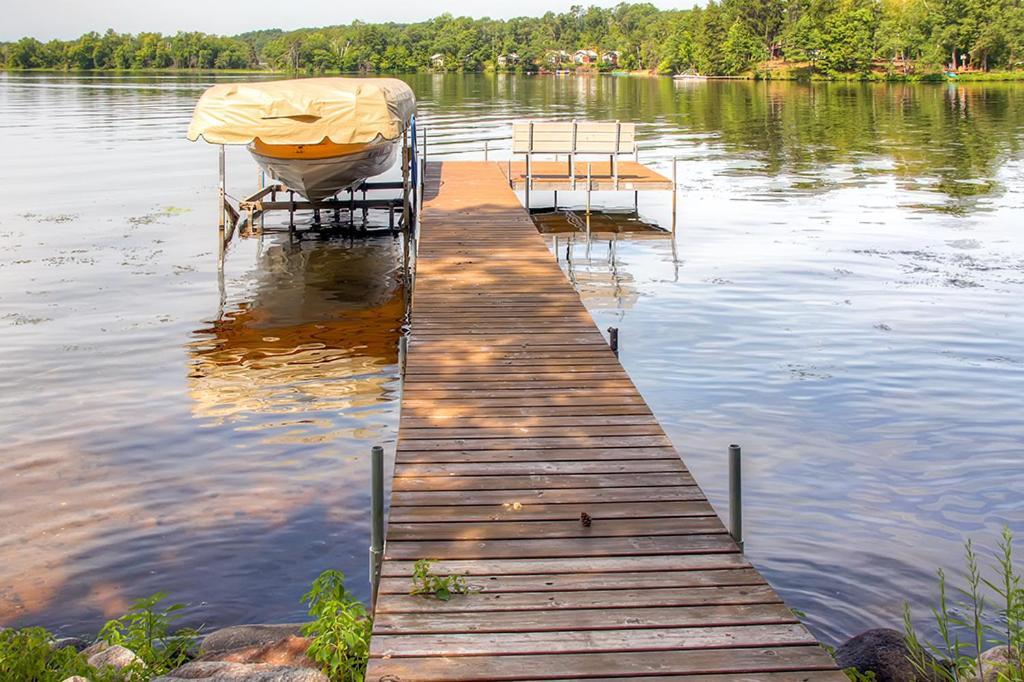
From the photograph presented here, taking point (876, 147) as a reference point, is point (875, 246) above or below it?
below

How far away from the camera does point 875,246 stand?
18.1 meters

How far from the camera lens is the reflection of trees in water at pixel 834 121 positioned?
97.8 feet

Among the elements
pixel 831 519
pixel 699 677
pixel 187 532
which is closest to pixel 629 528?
pixel 699 677

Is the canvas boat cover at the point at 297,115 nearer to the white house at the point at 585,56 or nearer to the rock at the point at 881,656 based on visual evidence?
the rock at the point at 881,656

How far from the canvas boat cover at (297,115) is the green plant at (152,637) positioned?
31.9 ft

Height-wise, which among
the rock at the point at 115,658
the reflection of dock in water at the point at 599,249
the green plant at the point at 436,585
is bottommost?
the rock at the point at 115,658

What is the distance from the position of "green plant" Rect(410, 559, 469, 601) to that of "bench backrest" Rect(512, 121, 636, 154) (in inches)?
560

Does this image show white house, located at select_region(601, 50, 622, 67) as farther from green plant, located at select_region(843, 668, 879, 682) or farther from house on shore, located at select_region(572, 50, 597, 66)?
green plant, located at select_region(843, 668, 879, 682)

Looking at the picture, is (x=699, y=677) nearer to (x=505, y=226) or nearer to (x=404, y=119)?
(x=505, y=226)

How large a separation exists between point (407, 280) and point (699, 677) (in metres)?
11.6

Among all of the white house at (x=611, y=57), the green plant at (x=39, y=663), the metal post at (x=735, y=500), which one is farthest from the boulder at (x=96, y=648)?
the white house at (x=611, y=57)

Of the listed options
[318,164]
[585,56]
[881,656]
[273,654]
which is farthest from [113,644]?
[585,56]

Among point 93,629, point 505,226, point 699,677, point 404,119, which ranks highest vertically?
point 404,119

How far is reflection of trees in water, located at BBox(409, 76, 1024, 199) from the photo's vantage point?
97.8ft
